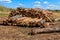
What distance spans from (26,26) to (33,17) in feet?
4.97

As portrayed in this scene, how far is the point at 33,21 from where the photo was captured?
51.0 ft

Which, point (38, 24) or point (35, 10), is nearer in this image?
point (38, 24)

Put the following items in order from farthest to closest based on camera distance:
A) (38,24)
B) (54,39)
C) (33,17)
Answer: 1. (33,17)
2. (38,24)
3. (54,39)

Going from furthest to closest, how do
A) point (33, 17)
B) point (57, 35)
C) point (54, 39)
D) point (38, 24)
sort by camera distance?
point (33, 17) < point (38, 24) < point (57, 35) < point (54, 39)

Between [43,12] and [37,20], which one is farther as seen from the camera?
[43,12]

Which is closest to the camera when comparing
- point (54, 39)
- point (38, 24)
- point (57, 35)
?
point (54, 39)

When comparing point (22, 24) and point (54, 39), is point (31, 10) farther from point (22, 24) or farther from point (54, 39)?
point (54, 39)

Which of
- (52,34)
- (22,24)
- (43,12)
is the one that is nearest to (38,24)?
(22,24)

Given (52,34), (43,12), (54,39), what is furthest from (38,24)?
(54,39)

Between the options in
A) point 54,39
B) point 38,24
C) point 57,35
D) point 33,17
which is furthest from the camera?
point 33,17

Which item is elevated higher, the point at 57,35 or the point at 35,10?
the point at 35,10

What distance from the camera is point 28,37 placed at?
11055 millimetres

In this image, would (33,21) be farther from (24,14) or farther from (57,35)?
(57,35)

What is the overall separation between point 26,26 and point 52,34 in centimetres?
407
